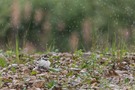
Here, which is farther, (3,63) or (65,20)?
(65,20)

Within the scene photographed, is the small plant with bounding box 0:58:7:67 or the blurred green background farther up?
the blurred green background

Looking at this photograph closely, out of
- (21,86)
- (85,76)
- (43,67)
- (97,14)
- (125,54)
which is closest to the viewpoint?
(21,86)

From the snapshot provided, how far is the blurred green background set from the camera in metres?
8.34

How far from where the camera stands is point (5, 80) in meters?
4.06

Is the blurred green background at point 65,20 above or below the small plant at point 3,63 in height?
above

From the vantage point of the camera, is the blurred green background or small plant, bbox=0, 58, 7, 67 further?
the blurred green background

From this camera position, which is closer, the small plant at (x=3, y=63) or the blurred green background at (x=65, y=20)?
the small plant at (x=3, y=63)

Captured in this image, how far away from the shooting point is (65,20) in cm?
864

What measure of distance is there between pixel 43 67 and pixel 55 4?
430 centimetres

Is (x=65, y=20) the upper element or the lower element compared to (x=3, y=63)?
upper

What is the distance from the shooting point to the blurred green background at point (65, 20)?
8.34 m

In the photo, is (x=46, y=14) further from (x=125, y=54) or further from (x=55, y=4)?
(x=125, y=54)

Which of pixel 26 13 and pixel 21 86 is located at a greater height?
pixel 26 13

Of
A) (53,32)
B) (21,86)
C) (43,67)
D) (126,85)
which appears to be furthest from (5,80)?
(53,32)
